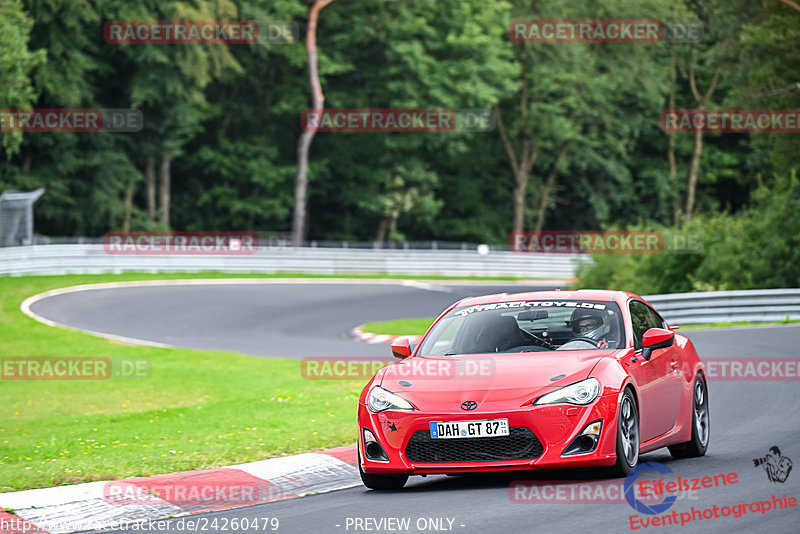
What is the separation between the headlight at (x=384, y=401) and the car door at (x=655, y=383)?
1.67m

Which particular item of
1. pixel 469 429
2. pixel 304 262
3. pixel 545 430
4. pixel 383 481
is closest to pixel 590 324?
pixel 545 430

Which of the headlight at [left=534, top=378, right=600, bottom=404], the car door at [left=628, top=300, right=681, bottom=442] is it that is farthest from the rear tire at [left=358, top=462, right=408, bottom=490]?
the car door at [left=628, top=300, right=681, bottom=442]

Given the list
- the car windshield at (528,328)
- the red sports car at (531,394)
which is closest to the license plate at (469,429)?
the red sports car at (531,394)

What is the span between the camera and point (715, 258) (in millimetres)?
31719

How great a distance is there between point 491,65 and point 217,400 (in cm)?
4156

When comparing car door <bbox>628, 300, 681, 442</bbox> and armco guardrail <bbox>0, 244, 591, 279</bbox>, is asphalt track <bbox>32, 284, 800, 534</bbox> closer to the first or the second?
car door <bbox>628, 300, 681, 442</bbox>

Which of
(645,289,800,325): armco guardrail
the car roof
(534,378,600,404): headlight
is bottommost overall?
(645,289,800,325): armco guardrail

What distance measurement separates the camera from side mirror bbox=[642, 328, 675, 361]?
8820 mm

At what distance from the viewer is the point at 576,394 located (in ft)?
26.1

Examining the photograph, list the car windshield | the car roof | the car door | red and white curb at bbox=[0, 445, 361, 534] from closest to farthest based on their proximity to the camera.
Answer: red and white curb at bbox=[0, 445, 361, 534]
the car door
the car windshield
the car roof

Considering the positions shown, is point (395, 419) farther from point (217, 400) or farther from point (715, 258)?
point (715, 258)

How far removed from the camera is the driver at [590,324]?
9.06 m

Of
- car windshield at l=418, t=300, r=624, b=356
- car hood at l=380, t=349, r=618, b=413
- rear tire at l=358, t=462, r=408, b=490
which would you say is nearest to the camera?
car hood at l=380, t=349, r=618, b=413

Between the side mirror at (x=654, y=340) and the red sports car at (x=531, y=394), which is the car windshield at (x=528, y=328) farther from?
the side mirror at (x=654, y=340)
